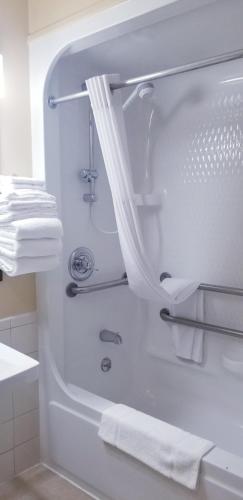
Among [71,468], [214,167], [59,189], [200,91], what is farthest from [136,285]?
[200,91]

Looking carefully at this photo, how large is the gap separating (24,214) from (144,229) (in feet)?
3.00

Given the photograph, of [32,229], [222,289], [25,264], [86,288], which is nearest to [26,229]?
[32,229]

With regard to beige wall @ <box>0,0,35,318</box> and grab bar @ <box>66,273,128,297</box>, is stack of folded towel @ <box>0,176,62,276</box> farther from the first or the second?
grab bar @ <box>66,273,128,297</box>

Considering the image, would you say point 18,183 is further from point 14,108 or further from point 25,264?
point 14,108

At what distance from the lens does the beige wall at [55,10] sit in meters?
1.54

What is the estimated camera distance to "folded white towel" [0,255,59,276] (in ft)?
4.93

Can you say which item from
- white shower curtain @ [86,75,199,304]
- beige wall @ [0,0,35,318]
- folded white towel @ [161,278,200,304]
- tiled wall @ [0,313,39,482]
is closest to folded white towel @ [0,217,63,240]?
white shower curtain @ [86,75,199,304]

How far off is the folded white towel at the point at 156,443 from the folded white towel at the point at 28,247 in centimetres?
72

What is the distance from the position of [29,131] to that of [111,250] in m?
0.79

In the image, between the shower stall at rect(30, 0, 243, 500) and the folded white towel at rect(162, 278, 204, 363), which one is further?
the folded white towel at rect(162, 278, 204, 363)

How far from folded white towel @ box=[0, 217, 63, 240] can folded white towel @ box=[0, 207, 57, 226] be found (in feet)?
0.06

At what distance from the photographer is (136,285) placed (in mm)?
1678

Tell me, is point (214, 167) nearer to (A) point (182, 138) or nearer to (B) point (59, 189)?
(A) point (182, 138)

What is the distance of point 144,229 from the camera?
2277 mm
